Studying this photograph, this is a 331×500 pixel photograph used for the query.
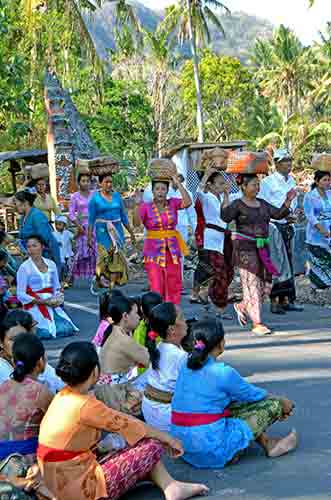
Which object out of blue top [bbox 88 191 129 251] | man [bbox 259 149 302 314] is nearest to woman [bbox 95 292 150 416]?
man [bbox 259 149 302 314]

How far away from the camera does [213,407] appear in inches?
189

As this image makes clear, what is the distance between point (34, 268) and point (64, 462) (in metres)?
4.74

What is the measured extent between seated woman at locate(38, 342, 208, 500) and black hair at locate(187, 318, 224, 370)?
2.00 ft

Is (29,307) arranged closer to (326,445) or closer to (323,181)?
(323,181)

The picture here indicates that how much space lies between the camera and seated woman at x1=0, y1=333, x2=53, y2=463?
433cm

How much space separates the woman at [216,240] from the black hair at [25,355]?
17.5 ft

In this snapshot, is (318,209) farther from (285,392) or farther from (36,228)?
(285,392)

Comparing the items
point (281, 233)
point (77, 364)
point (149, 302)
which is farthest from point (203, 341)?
point (281, 233)

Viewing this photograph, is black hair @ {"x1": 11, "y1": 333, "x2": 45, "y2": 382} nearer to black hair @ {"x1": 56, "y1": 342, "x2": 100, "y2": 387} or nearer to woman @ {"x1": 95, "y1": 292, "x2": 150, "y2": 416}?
black hair @ {"x1": 56, "y1": 342, "x2": 100, "y2": 387}

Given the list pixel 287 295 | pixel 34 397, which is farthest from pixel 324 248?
pixel 34 397

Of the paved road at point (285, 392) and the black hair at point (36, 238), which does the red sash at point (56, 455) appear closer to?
the paved road at point (285, 392)

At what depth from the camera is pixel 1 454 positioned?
4320 millimetres

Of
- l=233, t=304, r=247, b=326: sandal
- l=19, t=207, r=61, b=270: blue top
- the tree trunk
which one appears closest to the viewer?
l=233, t=304, r=247, b=326: sandal

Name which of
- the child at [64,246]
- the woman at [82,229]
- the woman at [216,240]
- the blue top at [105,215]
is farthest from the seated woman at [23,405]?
the child at [64,246]
